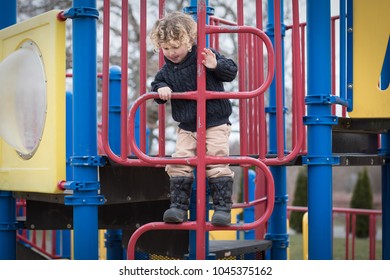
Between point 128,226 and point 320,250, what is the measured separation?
149 centimetres

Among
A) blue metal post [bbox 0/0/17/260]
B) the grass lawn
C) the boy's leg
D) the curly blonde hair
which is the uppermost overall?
the curly blonde hair

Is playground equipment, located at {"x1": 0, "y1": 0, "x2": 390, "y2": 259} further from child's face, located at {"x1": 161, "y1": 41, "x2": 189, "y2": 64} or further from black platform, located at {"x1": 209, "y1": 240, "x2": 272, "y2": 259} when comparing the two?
child's face, located at {"x1": 161, "y1": 41, "x2": 189, "y2": 64}

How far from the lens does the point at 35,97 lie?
4.07m

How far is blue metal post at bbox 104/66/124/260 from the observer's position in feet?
19.1

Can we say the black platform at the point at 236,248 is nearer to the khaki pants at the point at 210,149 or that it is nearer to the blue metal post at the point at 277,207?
the blue metal post at the point at 277,207

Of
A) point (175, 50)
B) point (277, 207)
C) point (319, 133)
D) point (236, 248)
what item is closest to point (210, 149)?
point (175, 50)

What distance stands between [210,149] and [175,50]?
0.54m

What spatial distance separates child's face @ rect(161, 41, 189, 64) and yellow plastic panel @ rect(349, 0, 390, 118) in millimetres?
1277

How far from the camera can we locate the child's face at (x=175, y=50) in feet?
11.3

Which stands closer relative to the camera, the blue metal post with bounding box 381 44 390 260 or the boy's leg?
the boy's leg

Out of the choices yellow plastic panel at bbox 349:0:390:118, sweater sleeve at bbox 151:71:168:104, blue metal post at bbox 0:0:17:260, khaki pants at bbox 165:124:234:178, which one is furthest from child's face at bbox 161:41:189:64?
blue metal post at bbox 0:0:17:260

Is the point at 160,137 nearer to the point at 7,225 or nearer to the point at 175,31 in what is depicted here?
the point at 175,31

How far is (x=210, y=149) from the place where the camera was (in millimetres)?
3475

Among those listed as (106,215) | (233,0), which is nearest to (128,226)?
(106,215)
